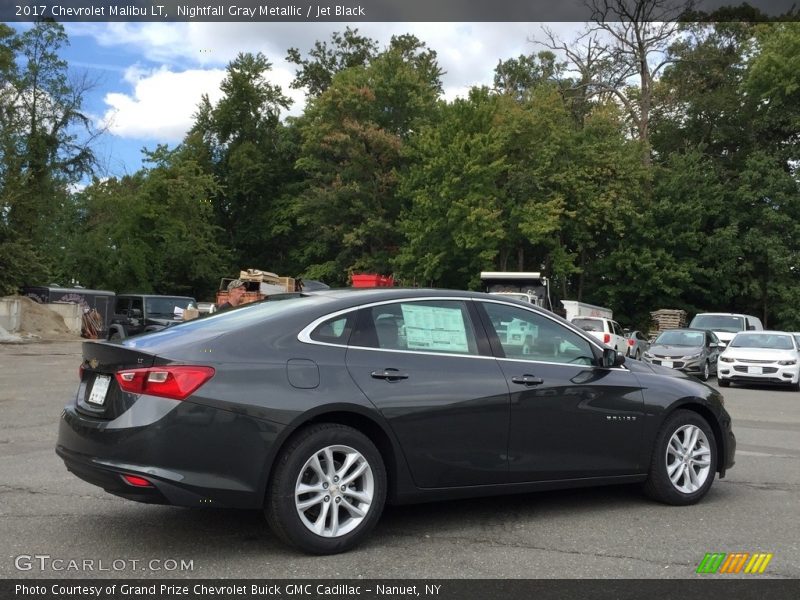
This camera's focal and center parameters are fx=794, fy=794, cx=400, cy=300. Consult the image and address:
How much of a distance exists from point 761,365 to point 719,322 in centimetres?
989

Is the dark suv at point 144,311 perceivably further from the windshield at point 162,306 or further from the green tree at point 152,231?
the green tree at point 152,231

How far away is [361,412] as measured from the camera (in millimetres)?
4727

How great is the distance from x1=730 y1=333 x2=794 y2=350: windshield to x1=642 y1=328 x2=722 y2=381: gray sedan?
5.26 feet

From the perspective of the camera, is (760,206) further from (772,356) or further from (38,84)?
(38,84)

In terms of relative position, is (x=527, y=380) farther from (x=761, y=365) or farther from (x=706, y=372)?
(x=706, y=372)

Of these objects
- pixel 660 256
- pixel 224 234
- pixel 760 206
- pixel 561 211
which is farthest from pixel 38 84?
pixel 760 206

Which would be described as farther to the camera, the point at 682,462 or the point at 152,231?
the point at 152,231

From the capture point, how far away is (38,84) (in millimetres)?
44219

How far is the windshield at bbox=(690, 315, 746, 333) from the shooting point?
27.8 metres

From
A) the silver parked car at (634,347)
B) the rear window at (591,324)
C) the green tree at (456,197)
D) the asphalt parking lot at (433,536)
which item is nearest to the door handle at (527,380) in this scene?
the asphalt parking lot at (433,536)

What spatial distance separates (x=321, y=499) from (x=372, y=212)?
148ft

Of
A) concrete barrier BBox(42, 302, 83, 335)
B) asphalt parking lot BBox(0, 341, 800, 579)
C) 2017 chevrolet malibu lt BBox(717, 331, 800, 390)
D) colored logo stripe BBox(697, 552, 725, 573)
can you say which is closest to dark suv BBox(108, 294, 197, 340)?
concrete barrier BBox(42, 302, 83, 335)

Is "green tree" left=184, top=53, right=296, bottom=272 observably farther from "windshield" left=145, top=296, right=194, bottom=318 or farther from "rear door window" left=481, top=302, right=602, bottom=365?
"rear door window" left=481, top=302, right=602, bottom=365

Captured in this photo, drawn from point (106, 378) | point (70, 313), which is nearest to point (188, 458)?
point (106, 378)
